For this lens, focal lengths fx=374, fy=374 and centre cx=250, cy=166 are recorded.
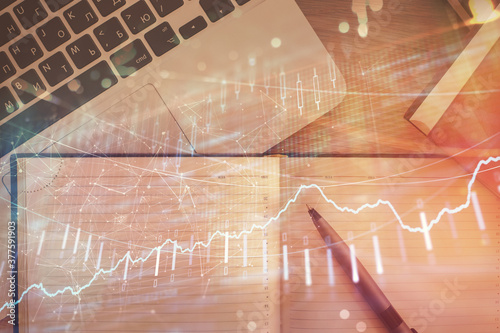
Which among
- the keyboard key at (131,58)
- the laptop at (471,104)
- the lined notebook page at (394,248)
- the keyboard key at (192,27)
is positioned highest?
the keyboard key at (192,27)

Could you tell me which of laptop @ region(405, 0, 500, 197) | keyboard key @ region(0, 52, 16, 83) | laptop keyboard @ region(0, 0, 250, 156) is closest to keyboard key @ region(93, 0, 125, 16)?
laptop keyboard @ region(0, 0, 250, 156)

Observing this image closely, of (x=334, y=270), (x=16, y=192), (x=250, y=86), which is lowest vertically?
(x=334, y=270)

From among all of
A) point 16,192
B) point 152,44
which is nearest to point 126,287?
point 16,192

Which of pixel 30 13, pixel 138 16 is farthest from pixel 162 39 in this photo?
pixel 30 13

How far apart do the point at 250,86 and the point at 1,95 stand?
0.27 metres

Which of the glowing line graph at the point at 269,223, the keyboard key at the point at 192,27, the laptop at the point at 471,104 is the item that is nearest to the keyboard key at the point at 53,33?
the keyboard key at the point at 192,27

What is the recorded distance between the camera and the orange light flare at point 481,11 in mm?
457

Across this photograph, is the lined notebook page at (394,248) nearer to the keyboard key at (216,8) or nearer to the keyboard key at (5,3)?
the keyboard key at (216,8)

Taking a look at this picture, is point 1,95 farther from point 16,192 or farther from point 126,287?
point 126,287

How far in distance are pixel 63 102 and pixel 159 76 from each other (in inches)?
4.2

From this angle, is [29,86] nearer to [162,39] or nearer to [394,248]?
[162,39]

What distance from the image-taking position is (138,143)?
47 centimetres

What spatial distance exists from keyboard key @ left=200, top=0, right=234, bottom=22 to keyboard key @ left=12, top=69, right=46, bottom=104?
0.64 feet

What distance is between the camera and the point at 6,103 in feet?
1.29
